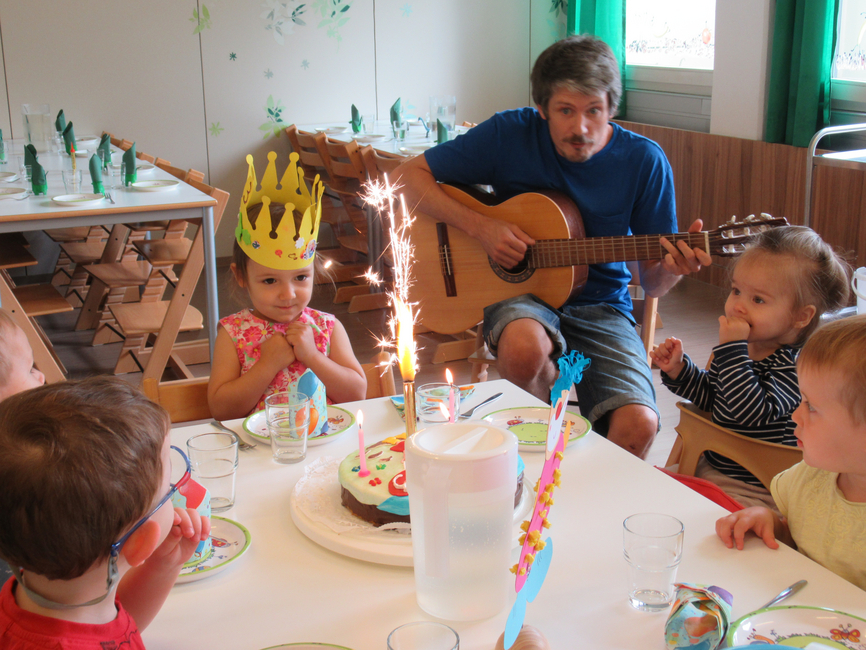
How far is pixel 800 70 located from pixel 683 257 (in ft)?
8.07

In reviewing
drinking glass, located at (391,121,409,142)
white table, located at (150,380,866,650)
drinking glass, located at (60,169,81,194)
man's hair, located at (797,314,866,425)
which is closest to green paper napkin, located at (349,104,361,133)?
drinking glass, located at (391,121,409,142)

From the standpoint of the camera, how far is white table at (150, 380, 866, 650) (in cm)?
84

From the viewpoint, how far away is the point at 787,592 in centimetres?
89

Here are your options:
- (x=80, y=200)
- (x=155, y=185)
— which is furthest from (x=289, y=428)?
(x=155, y=185)

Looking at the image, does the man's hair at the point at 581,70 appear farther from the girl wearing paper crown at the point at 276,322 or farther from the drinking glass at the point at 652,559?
the drinking glass at the point at 652,559

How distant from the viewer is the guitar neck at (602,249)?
2154 mm

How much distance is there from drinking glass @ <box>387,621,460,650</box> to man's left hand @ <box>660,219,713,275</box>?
1.61 m

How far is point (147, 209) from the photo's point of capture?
3020 mm

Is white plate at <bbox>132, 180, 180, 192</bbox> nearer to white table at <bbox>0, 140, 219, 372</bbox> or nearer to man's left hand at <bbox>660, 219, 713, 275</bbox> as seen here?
white table at <bbox>0, 140, 219, 372</bbox>

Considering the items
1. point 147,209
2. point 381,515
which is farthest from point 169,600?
point 147,209

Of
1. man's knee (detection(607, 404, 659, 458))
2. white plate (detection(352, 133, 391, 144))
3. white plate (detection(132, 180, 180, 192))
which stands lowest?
man's knee (detection(607, 404, 659, 458))

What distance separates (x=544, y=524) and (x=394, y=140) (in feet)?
13.6

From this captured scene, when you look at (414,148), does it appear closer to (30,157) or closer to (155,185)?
(155,185)

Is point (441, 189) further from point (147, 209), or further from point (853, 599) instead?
point (853, 599)
